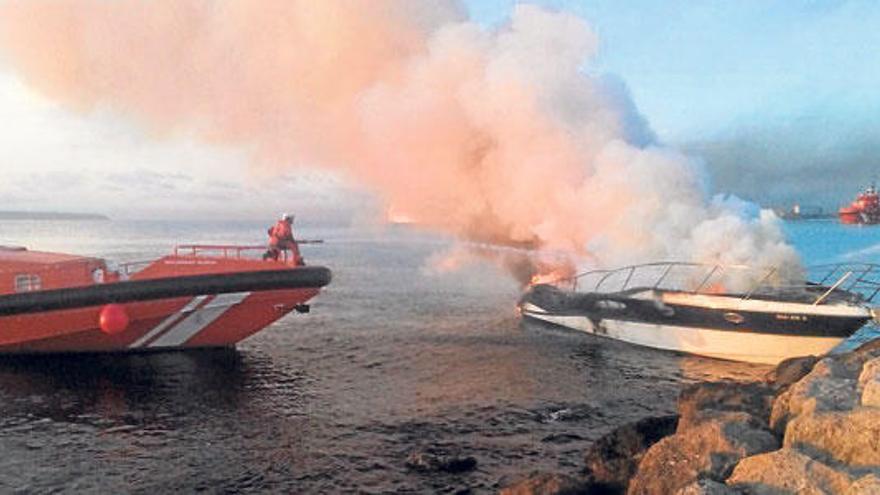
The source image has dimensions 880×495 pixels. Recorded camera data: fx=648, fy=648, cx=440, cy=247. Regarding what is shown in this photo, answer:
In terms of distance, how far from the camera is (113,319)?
858 inches

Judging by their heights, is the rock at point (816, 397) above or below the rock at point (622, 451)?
above

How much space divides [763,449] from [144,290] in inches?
779

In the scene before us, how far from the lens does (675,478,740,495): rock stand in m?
8.08

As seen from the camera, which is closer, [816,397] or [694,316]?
[816,397]

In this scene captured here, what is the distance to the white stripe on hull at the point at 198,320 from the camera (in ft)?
77.4

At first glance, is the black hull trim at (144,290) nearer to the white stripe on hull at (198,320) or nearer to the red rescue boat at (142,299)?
the red rescue boat at (142,299)

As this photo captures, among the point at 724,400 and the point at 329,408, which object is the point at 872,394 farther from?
the point at 329,408

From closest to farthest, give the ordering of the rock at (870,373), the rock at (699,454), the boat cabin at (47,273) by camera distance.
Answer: the rock at (699,454) < the rock at (870,373) < the boat cabin at (47,273)

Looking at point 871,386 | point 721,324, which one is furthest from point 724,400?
point 721,324

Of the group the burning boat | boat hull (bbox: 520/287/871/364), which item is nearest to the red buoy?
the burning boat

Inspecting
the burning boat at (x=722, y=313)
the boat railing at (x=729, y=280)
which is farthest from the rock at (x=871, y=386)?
the boat railing at (x=729, y=280)

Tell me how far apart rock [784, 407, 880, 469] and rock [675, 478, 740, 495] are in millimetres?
1846

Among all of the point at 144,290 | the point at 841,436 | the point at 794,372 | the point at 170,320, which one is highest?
the point at 144,290

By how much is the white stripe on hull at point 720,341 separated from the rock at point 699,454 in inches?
585
